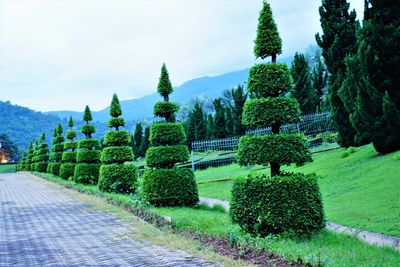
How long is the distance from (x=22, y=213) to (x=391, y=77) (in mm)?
13984

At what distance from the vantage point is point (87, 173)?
24.3m

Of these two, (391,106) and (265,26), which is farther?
(391,106)

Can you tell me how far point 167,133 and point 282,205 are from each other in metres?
7.01

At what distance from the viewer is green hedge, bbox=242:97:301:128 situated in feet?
28.9

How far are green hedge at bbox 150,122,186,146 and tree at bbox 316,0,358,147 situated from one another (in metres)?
9.18

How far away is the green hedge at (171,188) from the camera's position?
13570 mm

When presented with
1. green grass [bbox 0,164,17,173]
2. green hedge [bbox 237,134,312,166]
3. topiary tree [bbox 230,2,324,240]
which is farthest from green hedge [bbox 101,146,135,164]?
green grass [bbox 0,164,17,173]

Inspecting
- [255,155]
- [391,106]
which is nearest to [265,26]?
[255,155]

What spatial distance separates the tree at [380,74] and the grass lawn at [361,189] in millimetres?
903

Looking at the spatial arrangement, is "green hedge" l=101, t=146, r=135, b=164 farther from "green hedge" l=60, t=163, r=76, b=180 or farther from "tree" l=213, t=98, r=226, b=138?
"tree" l=213, t=98, r=226, b=138

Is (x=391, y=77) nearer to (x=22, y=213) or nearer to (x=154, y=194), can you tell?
(x=154, y=194)

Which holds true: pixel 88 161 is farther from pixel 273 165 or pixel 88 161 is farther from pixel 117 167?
pixel 273 165

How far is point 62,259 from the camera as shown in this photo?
781cm

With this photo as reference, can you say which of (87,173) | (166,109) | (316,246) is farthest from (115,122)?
(316,246)
